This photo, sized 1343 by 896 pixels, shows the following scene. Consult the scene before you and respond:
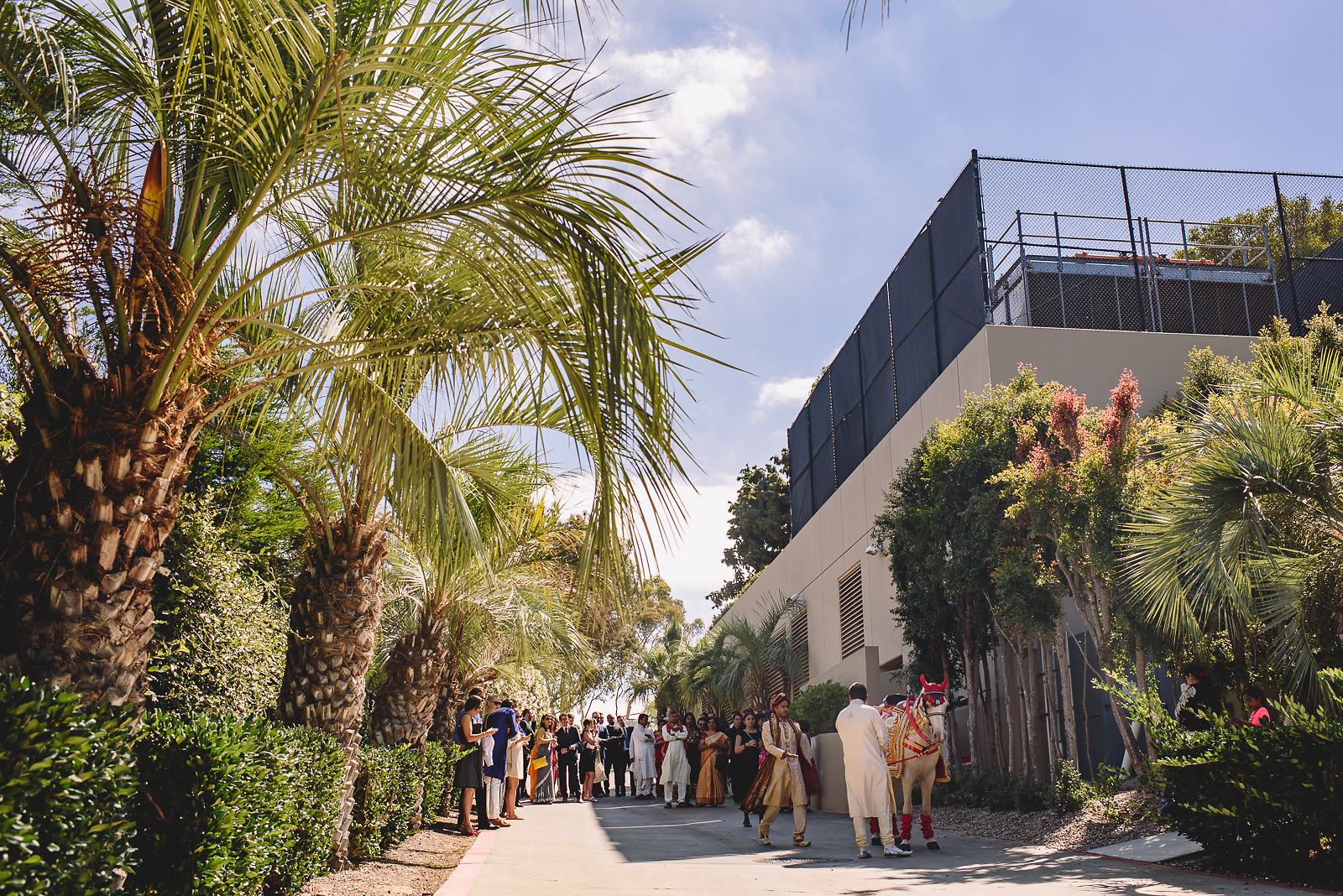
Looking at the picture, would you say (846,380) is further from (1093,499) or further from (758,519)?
(758,519)

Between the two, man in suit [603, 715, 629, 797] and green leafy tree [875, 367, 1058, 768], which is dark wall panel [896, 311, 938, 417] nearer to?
green leafy tree [875, 367, 1058, 768]

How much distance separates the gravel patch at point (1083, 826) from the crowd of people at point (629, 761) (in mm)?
→ 2002

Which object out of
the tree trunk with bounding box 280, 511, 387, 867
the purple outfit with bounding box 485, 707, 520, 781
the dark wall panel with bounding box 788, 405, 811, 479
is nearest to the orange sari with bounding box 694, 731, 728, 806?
the purple outfit with bounding box 485, 707, 520, 781

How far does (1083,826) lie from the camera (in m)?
12.1

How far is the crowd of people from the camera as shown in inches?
519

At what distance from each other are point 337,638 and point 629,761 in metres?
19.8

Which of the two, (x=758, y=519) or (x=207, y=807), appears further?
(x=758, y=519)

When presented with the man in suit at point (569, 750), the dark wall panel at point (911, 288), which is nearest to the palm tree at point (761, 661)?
the man in suit at point (569, 750)

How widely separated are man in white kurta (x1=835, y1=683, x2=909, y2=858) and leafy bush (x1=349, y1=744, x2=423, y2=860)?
443 centimetres

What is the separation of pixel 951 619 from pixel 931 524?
2.17 metres

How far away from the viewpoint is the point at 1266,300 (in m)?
20.5

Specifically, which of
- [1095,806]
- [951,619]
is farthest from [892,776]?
[951,619]

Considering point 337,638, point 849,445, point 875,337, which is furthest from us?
point 849,445

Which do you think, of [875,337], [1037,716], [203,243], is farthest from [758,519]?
[203,243]
